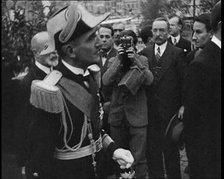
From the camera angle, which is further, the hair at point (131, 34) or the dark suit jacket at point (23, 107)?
the hair at point (131, 34)

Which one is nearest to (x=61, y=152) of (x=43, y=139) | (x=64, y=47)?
(x=43, y=139)

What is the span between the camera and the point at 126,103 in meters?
1.50

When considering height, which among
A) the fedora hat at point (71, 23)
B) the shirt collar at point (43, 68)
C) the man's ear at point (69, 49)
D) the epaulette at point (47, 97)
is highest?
the fedora hat at point (71, 23)

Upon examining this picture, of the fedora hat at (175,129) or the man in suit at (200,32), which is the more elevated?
the man in suit at (200,32)

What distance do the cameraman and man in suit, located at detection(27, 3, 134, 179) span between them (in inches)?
6.2

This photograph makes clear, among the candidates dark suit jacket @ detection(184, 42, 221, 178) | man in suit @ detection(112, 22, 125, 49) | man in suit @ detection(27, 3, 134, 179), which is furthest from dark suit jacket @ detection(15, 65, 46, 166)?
dark suit jacket @ detection(184, 42, 221, 178)

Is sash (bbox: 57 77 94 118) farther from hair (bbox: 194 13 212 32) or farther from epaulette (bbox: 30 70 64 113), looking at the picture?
hair (bbox: 194 13 212 32)

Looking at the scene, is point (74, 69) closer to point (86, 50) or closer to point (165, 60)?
point (86, 50)

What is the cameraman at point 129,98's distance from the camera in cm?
140

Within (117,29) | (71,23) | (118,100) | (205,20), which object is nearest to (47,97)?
(71,23)

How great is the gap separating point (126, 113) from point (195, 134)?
0.30 m

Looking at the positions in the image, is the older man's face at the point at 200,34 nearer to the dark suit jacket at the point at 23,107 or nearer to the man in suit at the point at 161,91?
the man in suit at the point at 161,91

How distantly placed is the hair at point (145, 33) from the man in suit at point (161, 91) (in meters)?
0.04

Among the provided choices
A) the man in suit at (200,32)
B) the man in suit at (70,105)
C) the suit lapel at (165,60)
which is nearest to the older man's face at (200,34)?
the man in suit at (200,32)
